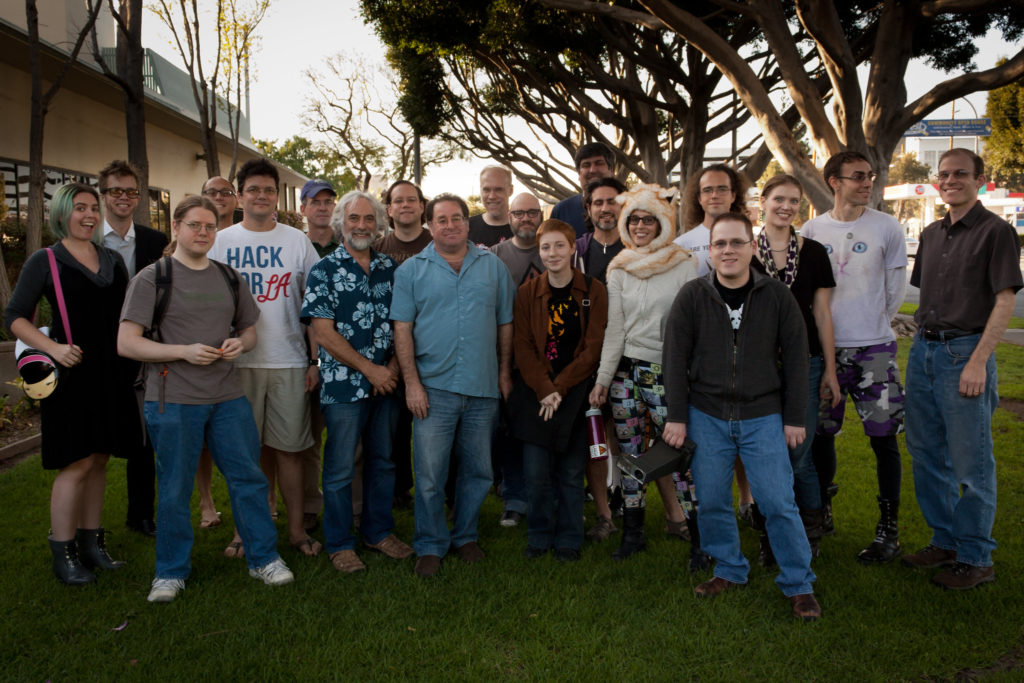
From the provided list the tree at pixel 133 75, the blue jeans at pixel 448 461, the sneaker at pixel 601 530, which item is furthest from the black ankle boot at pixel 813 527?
the tree at pixel 133 75

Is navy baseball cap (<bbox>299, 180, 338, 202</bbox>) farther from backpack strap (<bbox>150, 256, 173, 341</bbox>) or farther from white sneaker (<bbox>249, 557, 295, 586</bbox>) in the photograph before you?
white sneaker (<bbox>249, 557, 295, 586</bbox>)

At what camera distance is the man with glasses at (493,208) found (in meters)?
5.63

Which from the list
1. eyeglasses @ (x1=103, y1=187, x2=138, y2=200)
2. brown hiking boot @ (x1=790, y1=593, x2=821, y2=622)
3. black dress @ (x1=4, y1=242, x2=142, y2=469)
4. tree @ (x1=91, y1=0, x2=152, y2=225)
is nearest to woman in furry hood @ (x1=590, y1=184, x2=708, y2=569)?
brown hiking boot @ (x1=790, y1=593, x2=821, y2=622)

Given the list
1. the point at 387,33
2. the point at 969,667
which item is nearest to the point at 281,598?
the point at 969,667

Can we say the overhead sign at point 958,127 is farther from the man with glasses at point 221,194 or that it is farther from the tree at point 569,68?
the man with glasses at point 221,194

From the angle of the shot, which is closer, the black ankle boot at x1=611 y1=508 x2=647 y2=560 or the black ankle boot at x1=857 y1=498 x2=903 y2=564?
the black ankle boot at x1=857 y1=498 x2=903 y2=564

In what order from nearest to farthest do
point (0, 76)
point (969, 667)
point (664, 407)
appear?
point (969, 667)
point (664, 407)
point (0, 76)

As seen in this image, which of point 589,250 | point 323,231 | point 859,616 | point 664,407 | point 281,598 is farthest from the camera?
point 323,231

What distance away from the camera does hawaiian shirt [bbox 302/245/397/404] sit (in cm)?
416

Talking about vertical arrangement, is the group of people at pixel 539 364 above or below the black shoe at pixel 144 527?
above

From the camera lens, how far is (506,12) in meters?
14.2

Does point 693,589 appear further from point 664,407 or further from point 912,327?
point 912,327

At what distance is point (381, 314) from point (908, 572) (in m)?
3.29

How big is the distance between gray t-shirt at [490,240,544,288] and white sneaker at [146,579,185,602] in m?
2.67
